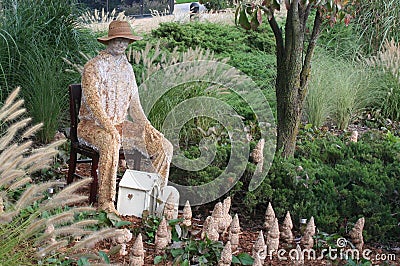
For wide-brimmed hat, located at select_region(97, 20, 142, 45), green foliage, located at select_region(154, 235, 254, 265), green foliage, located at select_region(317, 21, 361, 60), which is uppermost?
wide-brimmed hat, located at select_region(97, 20, 142, 45)

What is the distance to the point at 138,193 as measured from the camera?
381 cm

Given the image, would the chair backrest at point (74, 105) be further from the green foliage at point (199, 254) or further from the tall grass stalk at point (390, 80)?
the tall grass stalk at point (390, 80)

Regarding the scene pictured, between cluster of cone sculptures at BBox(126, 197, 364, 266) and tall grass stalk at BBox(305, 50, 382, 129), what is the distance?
337 cm

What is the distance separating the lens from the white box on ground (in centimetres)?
380

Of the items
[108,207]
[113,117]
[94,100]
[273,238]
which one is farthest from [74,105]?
[273,238]

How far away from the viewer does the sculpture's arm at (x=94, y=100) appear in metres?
3.92

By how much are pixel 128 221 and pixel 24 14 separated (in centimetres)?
326

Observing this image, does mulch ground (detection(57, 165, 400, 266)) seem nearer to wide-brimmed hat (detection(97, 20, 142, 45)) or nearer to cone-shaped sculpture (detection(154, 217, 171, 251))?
cone-shaped sculpture (detection(154, 217, 171, 251))

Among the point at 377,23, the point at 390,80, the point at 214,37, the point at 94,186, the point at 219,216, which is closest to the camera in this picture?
the point at 219,216

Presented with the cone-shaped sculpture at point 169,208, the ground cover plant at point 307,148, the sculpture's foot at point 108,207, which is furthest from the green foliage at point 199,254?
the sculpture's foot at point 108,207

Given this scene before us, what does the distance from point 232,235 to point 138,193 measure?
0.72m

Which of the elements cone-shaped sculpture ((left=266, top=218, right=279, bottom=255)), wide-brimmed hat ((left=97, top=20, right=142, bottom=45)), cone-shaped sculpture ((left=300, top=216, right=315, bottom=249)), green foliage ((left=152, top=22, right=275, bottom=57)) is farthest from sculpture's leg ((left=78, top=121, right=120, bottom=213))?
green foliage ((left=152, top=22, right=275, bottom=57))

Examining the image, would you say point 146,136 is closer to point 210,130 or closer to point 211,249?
point 211,249

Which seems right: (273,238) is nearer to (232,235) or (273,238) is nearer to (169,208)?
(232,235)
